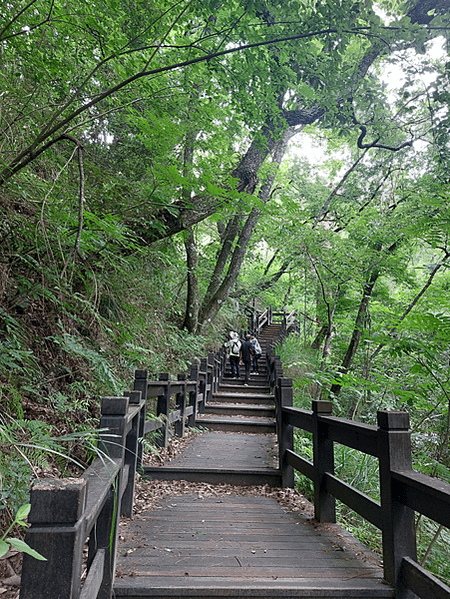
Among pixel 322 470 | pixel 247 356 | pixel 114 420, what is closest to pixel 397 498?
pixel 322 470

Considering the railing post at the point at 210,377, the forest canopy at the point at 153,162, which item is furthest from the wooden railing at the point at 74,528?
the railing post at the point at 210,377

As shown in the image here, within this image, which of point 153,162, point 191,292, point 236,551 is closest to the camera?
point 236,551

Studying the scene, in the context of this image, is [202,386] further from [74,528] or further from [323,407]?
[74,528]

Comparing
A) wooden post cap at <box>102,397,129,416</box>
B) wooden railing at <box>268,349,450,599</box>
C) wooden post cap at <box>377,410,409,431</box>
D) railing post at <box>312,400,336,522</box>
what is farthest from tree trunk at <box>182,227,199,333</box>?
wooden post cap at <box>377,410,409,431</box>

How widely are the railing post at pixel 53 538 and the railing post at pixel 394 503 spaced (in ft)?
6.70

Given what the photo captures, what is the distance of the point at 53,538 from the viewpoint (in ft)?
3.71

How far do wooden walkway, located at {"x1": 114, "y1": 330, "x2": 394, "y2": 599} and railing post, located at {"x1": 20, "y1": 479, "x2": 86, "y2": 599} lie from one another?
144 cm

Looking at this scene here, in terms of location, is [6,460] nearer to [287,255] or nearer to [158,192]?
[158,192]

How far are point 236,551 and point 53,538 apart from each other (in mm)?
2277

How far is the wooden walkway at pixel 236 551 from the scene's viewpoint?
2.33 metres

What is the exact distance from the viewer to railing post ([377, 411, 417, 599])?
238 centimetres

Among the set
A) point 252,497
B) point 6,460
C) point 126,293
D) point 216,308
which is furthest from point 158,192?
point 216,308

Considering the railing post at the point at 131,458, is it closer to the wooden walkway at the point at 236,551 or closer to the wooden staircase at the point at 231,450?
the wooden walkway at the point at 236,551

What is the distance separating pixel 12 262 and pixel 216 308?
23.7 ft
